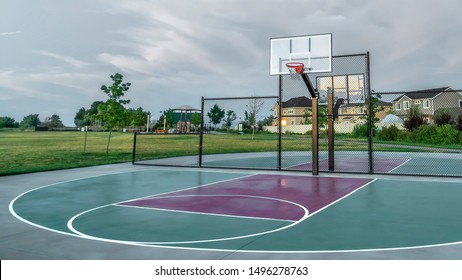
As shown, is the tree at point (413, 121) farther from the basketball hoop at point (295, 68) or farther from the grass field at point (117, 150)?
the basketball hoop at point (295, 68)

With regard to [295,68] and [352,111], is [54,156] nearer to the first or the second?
[295,68]

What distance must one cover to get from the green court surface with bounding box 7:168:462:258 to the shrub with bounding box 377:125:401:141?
21.2 m

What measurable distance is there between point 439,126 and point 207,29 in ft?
62.0

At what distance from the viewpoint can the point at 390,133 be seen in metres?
30.0

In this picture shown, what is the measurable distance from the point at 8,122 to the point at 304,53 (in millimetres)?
78370

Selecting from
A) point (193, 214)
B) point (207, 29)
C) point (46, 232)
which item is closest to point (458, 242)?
point (193, 214)

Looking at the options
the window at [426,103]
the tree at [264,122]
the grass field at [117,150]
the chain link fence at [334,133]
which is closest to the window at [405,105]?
the chain link fence at [334,133]

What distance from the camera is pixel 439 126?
26.6 m

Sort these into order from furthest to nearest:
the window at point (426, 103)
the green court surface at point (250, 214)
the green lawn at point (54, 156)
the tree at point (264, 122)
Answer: the window at point (426, 103) → the tree at point (264, 122) → the green lawn at point (54, 156) → the green court surface at point (250, 214)

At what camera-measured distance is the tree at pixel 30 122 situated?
79262mm

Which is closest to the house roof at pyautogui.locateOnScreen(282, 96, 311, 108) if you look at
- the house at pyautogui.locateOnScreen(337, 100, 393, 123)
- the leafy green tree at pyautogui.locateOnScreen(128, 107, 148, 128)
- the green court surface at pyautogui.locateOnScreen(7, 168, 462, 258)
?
the house at pyautogui.locateOnScreen(337, 100, 393, 123)

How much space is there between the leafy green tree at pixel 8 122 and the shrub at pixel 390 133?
67.7 meters

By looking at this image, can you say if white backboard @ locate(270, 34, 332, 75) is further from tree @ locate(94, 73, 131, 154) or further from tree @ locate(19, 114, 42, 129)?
tree @ locate(19, 114, 42, 129)

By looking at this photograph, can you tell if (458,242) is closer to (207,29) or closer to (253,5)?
(253,5)
